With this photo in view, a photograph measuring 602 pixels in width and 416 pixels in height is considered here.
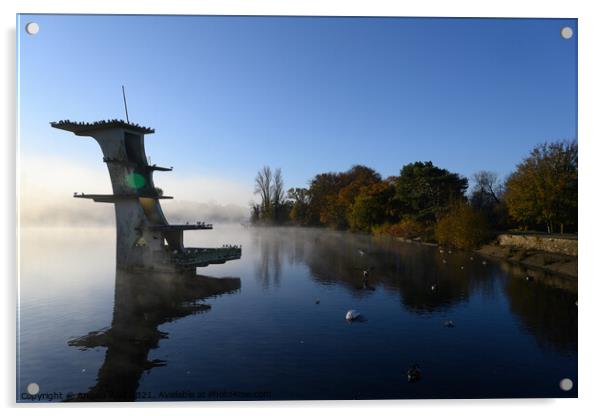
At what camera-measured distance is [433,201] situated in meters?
35.7

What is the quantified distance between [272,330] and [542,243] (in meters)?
23.9

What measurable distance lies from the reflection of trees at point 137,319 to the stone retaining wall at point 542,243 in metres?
20.9

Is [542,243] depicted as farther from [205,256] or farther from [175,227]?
[175,227]

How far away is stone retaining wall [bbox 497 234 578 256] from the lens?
23484 mm

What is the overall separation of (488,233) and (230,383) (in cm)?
3262

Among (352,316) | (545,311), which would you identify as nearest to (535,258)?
(545,311)

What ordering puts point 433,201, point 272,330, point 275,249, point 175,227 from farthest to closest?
1. point 433,201
2. point 275,249
3. point 175,227
4. point 272,330

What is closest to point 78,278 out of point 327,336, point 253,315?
point 253,315

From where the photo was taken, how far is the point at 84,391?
9.23 m

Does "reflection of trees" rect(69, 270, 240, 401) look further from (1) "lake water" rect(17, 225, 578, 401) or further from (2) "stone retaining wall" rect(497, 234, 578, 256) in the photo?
(2) "stone retaining wall" rect(497, 234, 578, 256)

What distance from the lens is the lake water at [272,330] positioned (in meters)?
9.35

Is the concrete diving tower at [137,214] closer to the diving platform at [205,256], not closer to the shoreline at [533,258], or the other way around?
the diving platform at [205,256]

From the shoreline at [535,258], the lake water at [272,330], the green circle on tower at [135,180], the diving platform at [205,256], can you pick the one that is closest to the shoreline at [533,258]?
the shoreline at [535,258]
